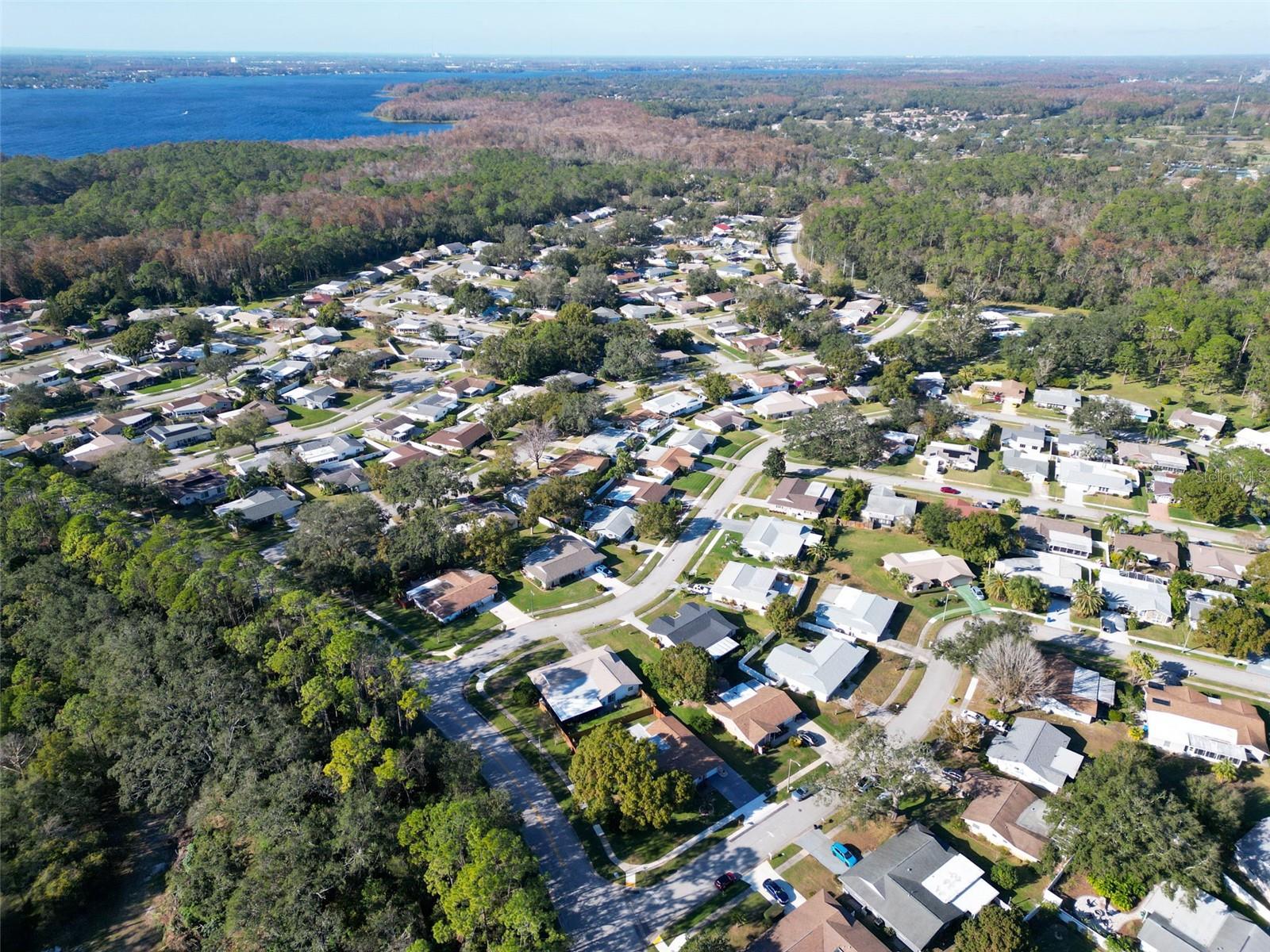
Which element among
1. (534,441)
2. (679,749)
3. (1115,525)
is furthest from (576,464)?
(1115,525)

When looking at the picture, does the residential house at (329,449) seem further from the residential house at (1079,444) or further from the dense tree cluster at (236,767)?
the residential house at (1079,444)

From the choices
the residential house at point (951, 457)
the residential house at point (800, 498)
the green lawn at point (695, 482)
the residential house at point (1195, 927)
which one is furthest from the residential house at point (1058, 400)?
the residential house at point (1195, 927)

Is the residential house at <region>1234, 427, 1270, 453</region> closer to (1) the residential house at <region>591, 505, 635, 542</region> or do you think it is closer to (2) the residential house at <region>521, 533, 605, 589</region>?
(1) the residential house at <region>591, 505, 635, 542</region>

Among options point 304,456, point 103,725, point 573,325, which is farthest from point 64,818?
point 573,325

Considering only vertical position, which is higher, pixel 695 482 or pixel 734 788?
pixel 695 482

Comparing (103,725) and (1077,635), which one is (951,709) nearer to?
(1077,635)

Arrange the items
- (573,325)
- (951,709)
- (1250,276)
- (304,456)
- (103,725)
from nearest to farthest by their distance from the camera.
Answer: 1. (103,725)
2. (951,709)
3. (304,456)
4. (573,325)
5. (1250,276)

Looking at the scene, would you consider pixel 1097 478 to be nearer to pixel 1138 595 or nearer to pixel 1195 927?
pixel 1138 595
